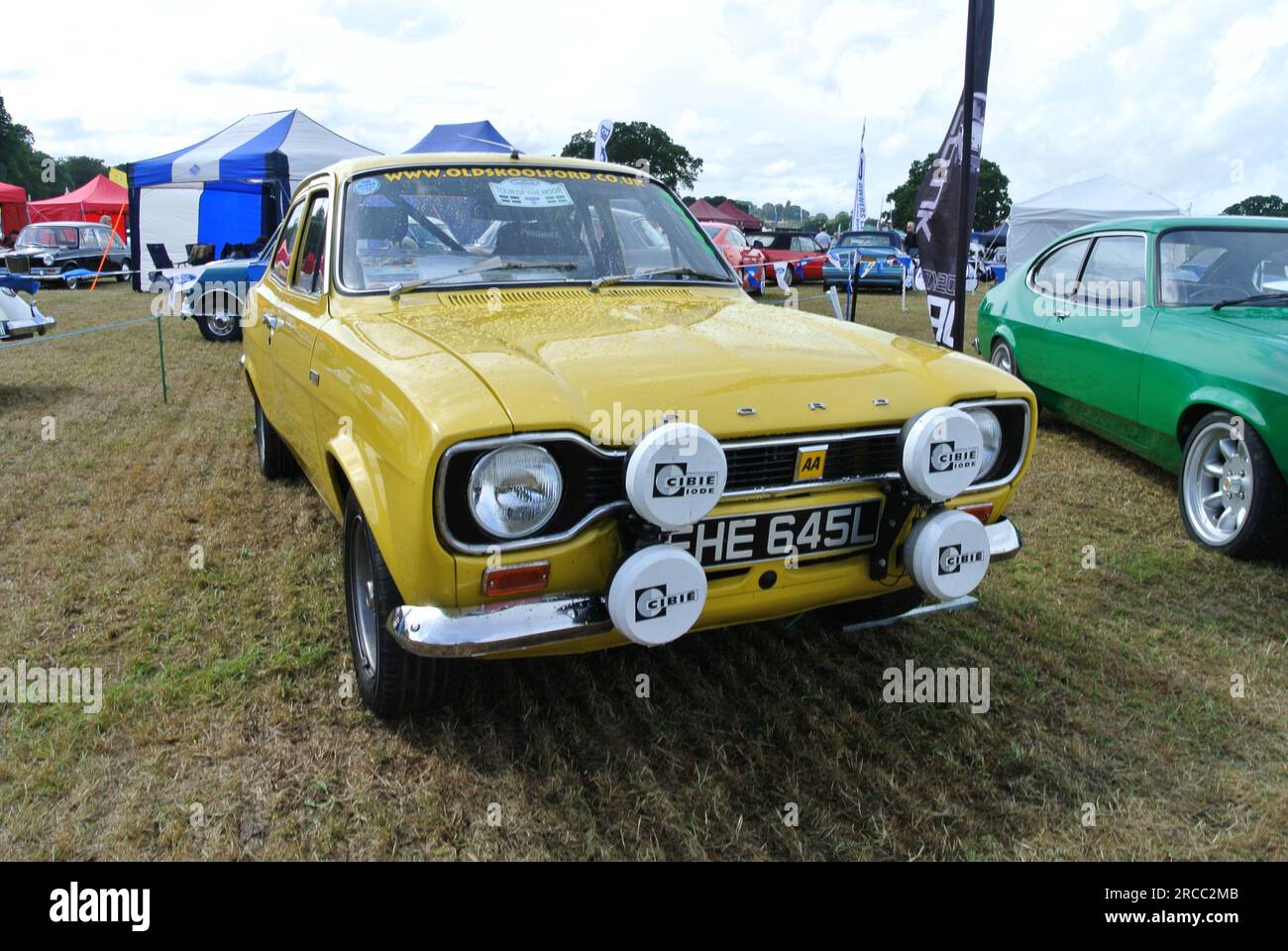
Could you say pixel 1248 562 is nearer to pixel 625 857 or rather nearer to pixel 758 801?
pixel 758 801

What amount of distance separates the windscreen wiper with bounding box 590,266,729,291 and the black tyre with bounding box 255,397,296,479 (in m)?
2.51

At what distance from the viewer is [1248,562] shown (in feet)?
13.5

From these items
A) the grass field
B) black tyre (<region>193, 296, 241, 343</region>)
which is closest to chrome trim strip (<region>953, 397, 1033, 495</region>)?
the grass field

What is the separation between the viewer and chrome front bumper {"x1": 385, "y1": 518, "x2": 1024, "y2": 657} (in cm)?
215

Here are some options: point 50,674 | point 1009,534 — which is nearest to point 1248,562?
point 1009,534

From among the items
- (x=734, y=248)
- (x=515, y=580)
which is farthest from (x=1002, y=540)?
(x=734, y=248)

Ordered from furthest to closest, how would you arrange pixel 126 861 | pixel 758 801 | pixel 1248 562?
pixel 1248 562 < pixel 758 801 < pixel 126 861

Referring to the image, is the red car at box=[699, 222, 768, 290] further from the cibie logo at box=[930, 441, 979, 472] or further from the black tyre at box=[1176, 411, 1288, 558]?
the cibie logo at box=[930, 441, 979, 472]

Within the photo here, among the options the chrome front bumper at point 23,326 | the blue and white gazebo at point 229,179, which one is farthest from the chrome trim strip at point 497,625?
the blue and white gazebo at point 229,179

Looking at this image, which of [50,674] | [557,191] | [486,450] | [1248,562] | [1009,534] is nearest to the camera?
[486,450]

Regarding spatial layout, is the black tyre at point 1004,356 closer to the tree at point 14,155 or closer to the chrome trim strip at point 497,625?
the chrome trim strip at point 497,625

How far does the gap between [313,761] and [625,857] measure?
0.98 metres

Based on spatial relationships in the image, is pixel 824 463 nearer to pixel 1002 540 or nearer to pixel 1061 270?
pixel 1002 540

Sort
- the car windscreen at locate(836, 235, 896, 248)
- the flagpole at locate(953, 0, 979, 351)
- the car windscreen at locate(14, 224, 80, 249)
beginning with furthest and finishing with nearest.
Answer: the car windscreen at locate(14, 224, 80, 249) < the car windscreen at locate(836, 235, 896, 248) < the flagpole at locate(953, 0, 979, 351)
